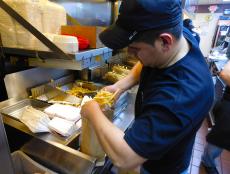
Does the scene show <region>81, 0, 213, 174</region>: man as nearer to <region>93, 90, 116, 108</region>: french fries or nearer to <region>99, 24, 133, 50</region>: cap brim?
<region>99, 24, 133, 50</region>: cap brim

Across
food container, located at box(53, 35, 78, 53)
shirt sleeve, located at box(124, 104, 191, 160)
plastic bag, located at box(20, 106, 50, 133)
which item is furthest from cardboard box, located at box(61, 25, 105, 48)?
shirt sleeve, located at box(124, 104, 191, 160)

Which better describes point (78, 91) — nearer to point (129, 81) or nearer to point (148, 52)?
point (129, 81)

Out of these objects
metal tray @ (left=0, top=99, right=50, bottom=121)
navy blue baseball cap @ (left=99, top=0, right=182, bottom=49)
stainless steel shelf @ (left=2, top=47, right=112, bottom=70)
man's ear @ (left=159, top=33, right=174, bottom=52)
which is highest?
navy blue baseball cap @ (left=99, top=0, right=182, bottom=49)

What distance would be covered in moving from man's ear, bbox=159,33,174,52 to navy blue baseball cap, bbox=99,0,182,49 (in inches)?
1.0

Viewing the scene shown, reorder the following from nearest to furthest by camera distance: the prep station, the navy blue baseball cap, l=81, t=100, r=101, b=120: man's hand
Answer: the navy blue baseball cap, l=81, t=100, r=101, b=120: man's hand, the prep station

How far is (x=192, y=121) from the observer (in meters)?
0.59

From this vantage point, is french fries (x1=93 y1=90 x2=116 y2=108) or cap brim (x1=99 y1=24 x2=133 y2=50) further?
french fries (x1=93 y1=90 x2=116 y2=108)

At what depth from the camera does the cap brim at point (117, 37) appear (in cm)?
61

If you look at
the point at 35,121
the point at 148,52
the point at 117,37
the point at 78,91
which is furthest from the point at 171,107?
the point at 78,91

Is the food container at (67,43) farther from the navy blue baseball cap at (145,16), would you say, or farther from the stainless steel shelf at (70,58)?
the navy blue baseball cap at (145,16)

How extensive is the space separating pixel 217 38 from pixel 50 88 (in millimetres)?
6260

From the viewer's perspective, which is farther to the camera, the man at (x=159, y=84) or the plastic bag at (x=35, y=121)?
the plastic bag at (x=35, y=121)

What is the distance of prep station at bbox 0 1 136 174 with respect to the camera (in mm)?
875

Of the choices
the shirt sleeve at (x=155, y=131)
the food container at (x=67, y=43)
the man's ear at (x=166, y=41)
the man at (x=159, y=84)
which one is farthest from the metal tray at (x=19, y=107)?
the man's ear at (x=166, y=41)
